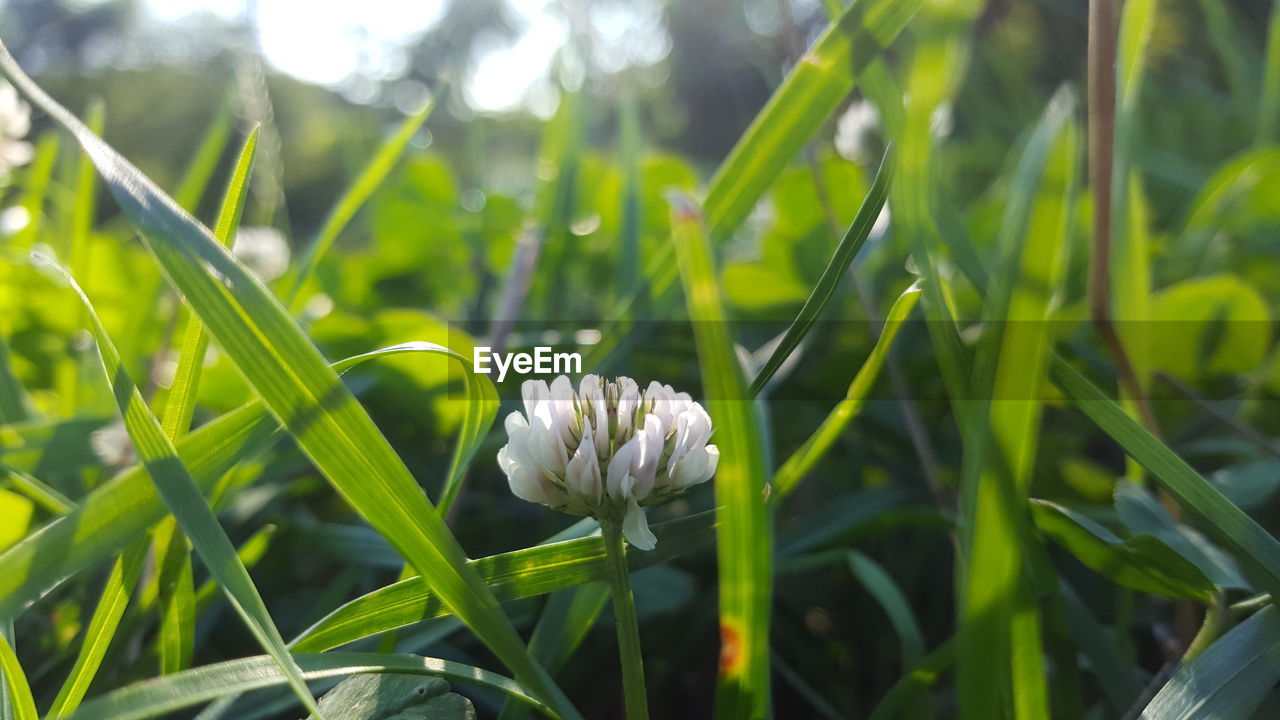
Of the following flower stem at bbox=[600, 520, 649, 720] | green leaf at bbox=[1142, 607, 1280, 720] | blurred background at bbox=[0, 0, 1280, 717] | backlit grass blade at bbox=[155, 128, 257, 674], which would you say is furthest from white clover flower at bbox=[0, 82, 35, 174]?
green leaf at bbox=[1142, 607, 1280, 720]

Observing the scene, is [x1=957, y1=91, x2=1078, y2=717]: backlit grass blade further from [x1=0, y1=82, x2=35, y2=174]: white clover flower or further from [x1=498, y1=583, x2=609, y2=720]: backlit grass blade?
[x1=0, y1=82, x2=35, y2=174]: white clover flower

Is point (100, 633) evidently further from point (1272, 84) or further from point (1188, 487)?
point (1272, 84)

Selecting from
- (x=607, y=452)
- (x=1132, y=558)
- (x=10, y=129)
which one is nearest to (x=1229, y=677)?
(x=1132, y=558)

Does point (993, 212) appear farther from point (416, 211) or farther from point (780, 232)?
point (416, 211)

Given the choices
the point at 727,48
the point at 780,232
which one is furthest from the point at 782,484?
the point at 727,48

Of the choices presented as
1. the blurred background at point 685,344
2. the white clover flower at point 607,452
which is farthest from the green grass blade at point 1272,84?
the white clover flower at point 607,452

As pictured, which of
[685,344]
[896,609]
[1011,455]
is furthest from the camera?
[685,344]
